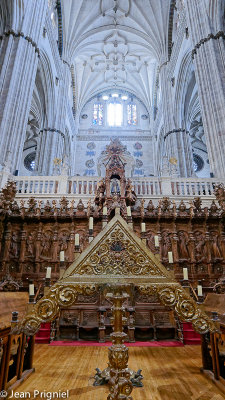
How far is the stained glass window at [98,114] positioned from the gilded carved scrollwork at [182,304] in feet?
86.8

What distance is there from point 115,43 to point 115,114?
682cm

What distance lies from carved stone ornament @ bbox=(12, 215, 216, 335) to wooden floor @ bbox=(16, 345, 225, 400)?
850mm

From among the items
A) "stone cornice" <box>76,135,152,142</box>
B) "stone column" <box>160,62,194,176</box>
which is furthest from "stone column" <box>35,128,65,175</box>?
"stone cornice" <box>76,135,152,142</box>

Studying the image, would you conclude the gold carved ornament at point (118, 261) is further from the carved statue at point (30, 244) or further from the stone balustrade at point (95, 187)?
the stone balustrade at point (95, 187)

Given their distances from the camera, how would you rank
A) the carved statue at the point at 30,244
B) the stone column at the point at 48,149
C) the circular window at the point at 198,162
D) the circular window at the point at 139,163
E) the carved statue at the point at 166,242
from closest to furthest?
the carved statue at the point at 30,244
the carved statue at the point at 166,242
the stone column at the point at 48,149
the circular window at the point at 139,163
the circular window at the point at 198,162

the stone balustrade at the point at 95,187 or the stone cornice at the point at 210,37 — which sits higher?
the stone cornice at the point at 210,37

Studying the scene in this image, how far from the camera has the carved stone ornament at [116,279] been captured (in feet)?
5.34

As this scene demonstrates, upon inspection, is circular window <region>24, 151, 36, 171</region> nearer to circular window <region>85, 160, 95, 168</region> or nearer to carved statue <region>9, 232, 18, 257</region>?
circular window <region>85, 160, 95, 168</region>

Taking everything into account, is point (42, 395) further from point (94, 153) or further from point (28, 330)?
point (94, 153)

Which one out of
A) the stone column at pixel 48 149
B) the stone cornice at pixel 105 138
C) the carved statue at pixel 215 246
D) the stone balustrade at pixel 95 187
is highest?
the stone cornice at pixel 105 138

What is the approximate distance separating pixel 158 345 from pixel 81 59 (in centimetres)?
2749

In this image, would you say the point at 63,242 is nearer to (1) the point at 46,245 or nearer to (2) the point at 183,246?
(1) the point at 46,245

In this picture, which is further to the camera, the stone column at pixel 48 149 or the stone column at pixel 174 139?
the stone column at pixel 48 149

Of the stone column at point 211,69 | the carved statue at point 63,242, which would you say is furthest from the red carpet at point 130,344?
the stone column at point 211,69
